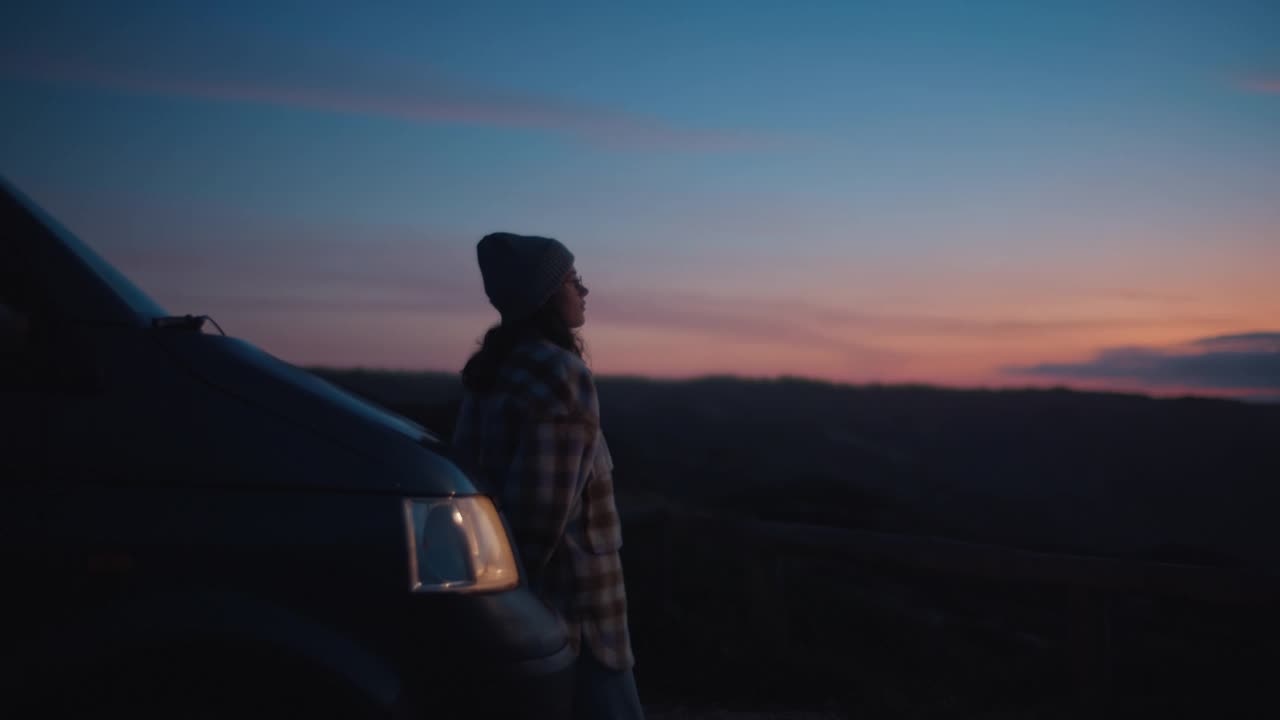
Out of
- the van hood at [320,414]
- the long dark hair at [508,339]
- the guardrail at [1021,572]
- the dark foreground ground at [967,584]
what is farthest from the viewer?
the dark foreground ground at [967,584]

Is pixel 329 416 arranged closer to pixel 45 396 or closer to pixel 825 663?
pixel 45 396

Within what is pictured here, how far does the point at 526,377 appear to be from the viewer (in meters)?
2.57

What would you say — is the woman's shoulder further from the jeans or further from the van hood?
the jeans

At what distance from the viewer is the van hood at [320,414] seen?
201cm

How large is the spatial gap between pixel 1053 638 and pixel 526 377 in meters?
10.3

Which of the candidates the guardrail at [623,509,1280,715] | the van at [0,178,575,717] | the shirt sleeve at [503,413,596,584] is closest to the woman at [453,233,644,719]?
the shirt sleeve at [503,413,596,584]

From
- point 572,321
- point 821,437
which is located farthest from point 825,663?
point 821,437

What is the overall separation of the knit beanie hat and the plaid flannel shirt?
5.4 inches

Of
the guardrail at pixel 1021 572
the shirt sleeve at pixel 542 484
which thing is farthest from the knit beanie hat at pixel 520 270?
the guardrail at pixel 1021 572

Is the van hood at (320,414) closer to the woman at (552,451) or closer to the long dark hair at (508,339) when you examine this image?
the woman at (552,451)

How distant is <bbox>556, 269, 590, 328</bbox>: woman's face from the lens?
2.78 m

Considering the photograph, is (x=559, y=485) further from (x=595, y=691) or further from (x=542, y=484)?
(x=595, y=691)

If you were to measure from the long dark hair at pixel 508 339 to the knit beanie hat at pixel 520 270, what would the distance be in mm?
37

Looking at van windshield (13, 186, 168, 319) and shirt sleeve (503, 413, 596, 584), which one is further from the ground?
van windshield (13, 186, 168, 319)
